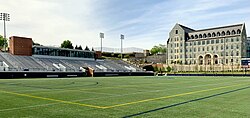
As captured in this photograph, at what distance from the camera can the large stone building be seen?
276 feet

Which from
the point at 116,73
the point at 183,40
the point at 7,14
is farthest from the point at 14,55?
the point at 183,40

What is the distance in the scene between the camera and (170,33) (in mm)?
102062

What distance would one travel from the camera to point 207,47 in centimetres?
9369

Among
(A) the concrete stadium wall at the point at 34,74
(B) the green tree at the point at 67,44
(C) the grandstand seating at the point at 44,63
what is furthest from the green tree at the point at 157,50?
(A) the concrete stadium wall at the point at 34,74

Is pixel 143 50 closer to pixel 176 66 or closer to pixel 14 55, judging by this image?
pixel 176 66

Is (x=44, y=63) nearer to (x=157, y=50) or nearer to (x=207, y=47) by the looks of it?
(x=207, y=47)

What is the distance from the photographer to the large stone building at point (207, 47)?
84.1m

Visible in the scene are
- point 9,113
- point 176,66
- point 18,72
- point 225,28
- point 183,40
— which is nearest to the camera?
point 9,113

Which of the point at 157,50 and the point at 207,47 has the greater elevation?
the point at 157,50

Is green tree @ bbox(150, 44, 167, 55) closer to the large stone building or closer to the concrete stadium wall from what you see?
the large stone building

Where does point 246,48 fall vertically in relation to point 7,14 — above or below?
below

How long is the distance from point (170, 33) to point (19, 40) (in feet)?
229

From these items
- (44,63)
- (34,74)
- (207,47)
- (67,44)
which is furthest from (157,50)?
(34,74)

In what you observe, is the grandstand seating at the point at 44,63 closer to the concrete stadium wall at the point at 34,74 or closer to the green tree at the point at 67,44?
the concrete stadium wall at the point at 34,74
